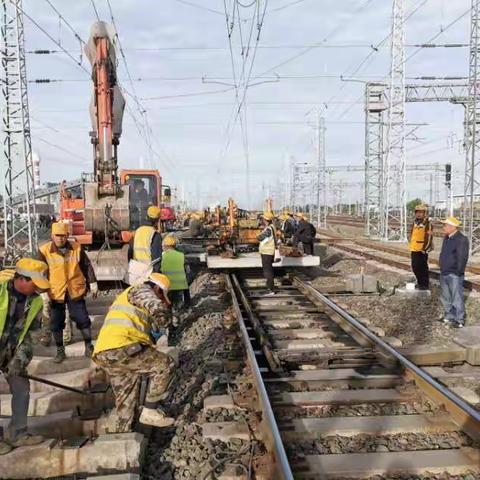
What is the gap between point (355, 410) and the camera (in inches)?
209

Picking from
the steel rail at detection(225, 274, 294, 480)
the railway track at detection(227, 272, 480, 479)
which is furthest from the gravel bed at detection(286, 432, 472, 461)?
the steel rail at detection(225, 274, 294, 480)

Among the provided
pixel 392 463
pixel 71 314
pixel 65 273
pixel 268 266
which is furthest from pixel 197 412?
pixel 268 266

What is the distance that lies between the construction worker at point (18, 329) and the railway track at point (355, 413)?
209 cm

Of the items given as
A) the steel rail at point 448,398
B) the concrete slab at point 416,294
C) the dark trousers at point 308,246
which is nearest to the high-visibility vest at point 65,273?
the steel rail at point 448,398

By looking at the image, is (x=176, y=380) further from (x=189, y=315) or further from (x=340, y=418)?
(x=189, y=315)

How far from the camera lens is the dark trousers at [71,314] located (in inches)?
279

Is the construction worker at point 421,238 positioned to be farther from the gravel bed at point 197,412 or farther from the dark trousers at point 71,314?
the dark trousers at point 71,314

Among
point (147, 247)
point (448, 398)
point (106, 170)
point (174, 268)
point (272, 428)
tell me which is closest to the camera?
point (272, 428)

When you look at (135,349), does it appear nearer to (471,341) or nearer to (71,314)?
(71,314)

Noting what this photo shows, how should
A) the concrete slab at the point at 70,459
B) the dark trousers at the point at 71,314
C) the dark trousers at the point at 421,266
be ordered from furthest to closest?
the dark trousers at the point at 421,266, the dark trousers at the point at 71,314, the concrete slab at the point at 70,459

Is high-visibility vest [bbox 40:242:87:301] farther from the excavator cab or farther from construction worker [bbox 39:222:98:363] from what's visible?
the excavator cab

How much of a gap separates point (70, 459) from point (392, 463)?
2492 mm

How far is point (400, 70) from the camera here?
27000 millimetres

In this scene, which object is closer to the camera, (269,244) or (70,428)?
(70,428)
